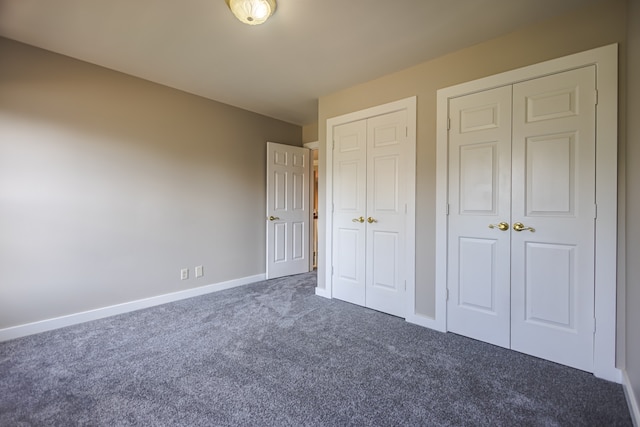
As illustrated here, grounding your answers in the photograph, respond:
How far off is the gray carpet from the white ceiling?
2.42 m

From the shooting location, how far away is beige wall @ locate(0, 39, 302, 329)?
236cm

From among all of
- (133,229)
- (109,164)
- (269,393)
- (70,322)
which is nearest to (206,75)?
(109,164)

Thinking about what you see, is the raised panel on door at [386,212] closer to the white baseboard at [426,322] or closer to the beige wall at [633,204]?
the white baseboard at [426,322]

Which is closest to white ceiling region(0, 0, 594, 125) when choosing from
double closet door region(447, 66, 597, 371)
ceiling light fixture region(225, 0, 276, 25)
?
ceiling light fixture region(225, 0, 276, 25)

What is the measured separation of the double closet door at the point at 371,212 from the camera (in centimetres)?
282

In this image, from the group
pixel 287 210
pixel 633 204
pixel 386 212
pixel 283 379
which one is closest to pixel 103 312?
pixel 283 379

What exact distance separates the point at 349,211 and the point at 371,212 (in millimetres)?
294

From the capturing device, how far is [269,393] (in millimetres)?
1672

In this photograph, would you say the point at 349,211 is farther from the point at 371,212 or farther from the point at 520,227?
the point at 520,227

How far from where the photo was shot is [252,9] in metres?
1.85

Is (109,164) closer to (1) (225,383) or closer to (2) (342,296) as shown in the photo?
(1) (225,383)

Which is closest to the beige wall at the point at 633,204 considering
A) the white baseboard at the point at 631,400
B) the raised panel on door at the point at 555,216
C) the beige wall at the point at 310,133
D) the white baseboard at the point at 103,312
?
the white baseboard at the point at 631,400

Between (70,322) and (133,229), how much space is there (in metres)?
0.97

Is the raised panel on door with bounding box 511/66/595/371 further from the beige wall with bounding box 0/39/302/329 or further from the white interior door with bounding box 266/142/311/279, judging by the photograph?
the beige wall with bounding box 0/39/302/329
